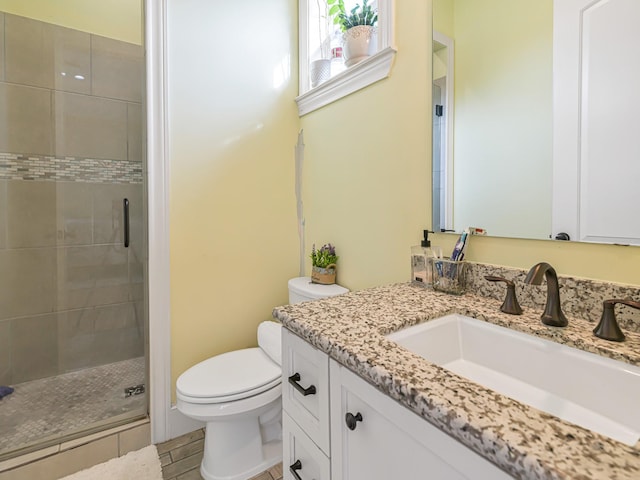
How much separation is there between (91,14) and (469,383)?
2.55 metres

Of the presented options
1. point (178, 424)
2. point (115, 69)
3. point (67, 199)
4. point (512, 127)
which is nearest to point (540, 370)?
point (512, 127)

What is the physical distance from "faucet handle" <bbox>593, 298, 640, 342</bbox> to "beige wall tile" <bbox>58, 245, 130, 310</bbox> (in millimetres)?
2267

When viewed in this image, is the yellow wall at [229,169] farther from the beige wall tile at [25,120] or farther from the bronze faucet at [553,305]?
the bronze faucet at [553,305]

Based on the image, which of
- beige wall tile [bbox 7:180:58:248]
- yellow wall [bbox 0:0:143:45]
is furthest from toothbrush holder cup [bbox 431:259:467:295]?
beige wall tile [bbox 7:180:58:248]

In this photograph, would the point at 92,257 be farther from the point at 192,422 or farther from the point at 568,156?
the point at 568,156

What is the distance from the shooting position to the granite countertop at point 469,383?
13.6 inches

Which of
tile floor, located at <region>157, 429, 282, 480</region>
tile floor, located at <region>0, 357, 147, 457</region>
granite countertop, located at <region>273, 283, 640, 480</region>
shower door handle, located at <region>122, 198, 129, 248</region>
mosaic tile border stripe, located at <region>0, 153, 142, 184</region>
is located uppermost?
mosaic tile border stripe, located at <region>0, 153, 142, 184</region>

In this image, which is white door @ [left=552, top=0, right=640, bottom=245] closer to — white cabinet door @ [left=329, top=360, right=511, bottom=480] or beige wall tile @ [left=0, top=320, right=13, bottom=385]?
white cabinet door @ [left=329, top=360, right=511, bottom=480]

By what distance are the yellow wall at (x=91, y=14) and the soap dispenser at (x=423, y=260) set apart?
1.82 metres

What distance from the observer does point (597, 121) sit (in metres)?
0.75

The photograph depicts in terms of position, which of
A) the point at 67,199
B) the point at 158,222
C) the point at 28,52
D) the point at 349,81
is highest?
the point at 28,52

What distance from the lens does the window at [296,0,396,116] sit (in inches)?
51.3

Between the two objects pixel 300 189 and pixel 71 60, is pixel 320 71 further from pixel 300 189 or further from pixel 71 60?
pixel 71 60

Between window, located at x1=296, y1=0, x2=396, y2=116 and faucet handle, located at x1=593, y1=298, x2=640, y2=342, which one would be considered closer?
faucet handle, located at x1=593, y1=298, x2=640, y2=342
